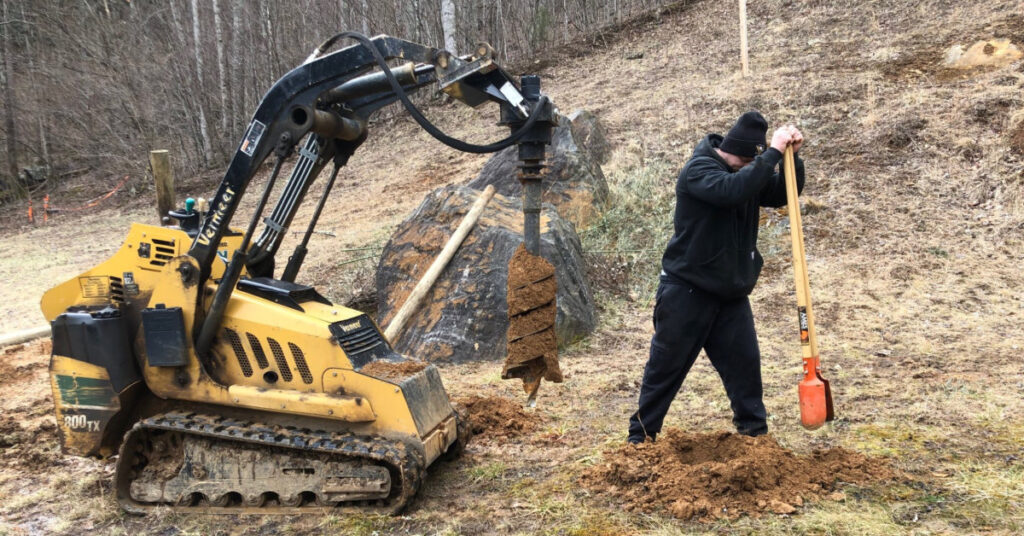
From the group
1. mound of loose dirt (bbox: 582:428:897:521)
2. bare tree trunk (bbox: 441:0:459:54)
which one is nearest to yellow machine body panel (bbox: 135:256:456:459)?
mound of loose dirt (bbox: 582:428:897:521)

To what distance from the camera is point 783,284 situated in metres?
8.77

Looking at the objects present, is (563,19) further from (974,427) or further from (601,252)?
(974,427)

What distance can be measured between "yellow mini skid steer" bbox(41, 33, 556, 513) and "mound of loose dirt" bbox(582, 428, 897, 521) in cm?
108

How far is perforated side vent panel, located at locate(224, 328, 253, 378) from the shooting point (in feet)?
15.0

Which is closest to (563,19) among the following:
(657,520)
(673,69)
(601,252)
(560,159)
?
(673,69)

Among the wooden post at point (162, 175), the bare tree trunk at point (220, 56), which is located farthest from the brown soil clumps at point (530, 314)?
the bare tree trunk at point (220, 56)

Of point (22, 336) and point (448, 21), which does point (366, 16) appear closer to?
point (448, 21)

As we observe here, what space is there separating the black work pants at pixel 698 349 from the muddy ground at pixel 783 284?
24cm

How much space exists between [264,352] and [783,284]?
607 cm

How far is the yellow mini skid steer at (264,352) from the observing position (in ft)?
13.9

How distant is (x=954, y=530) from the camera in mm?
3441

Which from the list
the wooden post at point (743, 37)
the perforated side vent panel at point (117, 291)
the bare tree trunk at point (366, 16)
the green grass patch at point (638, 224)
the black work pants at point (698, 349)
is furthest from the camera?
the bare tree trunk at point (366, 16)

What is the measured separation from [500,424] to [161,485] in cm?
→ 211

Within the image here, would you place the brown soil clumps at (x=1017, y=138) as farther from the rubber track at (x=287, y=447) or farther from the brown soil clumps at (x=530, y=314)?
the rubber track at (x=287, y=447)
